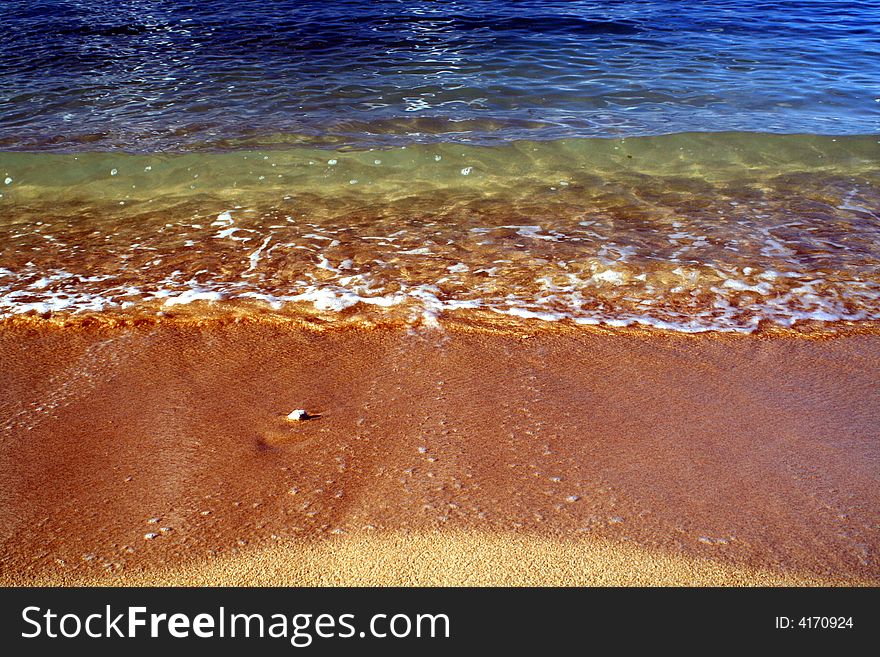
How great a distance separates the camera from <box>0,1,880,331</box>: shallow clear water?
4.73 meters

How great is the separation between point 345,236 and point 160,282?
1.39m

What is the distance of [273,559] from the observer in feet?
8.04

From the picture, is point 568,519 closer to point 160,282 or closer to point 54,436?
point 54,436

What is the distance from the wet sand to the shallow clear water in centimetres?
52

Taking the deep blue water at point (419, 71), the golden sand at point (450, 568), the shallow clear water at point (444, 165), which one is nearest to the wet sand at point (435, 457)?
the golden sand at point (450, 568)

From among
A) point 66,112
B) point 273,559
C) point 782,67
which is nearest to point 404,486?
point 273,559

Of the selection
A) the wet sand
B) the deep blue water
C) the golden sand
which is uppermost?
the golden sand

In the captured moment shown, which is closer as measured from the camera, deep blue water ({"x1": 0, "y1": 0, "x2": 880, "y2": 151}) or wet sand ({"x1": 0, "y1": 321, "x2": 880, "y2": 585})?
wet sand ({"x1": 0, "y1": 321, "x2": 880, "y2": 585})

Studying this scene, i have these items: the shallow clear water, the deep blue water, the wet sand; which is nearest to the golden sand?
the wet sand

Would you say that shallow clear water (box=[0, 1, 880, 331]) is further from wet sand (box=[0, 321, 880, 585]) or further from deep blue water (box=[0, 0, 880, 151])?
wet sand (box=[0, 321, 880, 585])

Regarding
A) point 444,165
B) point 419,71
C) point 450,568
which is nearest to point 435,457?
point 450,568

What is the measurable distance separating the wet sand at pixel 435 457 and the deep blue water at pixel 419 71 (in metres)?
4.90

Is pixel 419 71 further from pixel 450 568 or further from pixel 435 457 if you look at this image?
pixel 450 568

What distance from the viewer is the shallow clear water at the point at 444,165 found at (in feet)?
15.5
